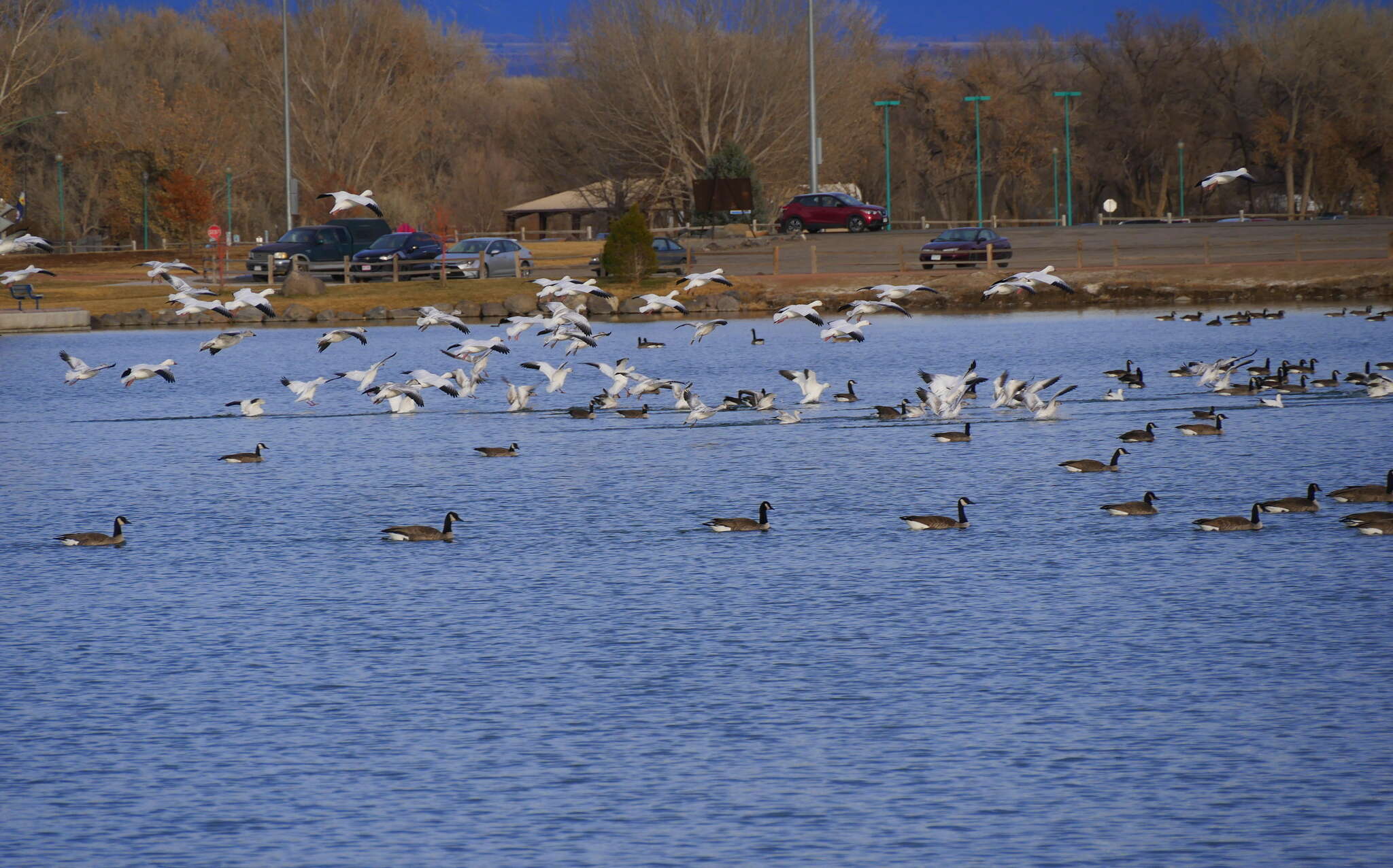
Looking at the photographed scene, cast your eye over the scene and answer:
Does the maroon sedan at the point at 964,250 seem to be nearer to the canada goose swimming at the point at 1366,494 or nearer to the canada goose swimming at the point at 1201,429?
the canada goose swimming at the point at 1201,429

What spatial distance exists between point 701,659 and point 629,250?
43.8 meters

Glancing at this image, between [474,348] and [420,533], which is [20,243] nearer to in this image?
[474,348]

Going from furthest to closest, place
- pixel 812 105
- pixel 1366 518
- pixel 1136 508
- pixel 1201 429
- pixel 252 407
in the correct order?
pixel 812 105 → pixel 252 407 → pixel 1201 429 → pixel 1136 508 → pixel 1366 518

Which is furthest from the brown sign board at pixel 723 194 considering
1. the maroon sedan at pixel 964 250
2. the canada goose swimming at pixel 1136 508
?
the canada goose swimming at pixel 1136 508

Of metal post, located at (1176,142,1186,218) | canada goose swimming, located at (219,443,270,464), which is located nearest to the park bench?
canada goose swimming, located at (219,443,270,464)

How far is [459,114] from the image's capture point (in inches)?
4914

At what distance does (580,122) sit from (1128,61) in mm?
36843

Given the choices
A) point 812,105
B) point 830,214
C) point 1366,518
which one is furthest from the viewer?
point 830,214

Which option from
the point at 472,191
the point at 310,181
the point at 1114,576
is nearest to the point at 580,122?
the point at 310,181

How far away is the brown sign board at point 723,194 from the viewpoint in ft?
246

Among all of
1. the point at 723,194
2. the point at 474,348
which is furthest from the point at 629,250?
the point at 474,348

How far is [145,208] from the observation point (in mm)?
84375

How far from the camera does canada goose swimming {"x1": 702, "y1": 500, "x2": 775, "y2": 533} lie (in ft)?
61.2

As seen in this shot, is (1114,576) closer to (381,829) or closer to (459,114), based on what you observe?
(381,829)
